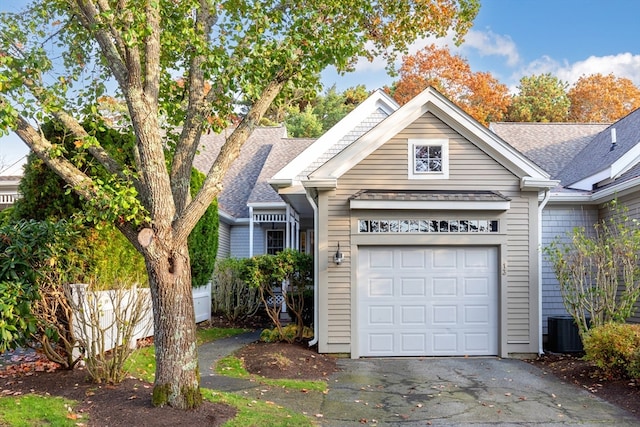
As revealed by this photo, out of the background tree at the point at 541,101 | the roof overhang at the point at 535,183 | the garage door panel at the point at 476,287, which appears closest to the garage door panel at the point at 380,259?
the garage door panel at the point at 476,287

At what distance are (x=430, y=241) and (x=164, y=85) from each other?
18.6 feet

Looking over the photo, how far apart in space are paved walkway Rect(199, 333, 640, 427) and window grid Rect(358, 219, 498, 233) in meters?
2.39

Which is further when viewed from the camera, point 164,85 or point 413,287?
point 413,287

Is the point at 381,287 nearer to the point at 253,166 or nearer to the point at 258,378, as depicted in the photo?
the point at 258,378

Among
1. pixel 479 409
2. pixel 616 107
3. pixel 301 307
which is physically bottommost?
pixel 479 409

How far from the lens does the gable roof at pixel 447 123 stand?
10.6 metres

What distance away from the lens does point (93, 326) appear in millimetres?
6832

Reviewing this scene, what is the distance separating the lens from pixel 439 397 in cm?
760

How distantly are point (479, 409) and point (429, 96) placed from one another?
5924 millimetres

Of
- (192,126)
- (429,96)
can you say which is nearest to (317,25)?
(192,126)

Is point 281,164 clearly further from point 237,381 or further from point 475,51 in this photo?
point 475,51

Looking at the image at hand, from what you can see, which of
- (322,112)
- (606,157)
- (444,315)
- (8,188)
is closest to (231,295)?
(444,315)

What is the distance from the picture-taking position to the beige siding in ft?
34.8

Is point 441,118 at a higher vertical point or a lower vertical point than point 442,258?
higher
